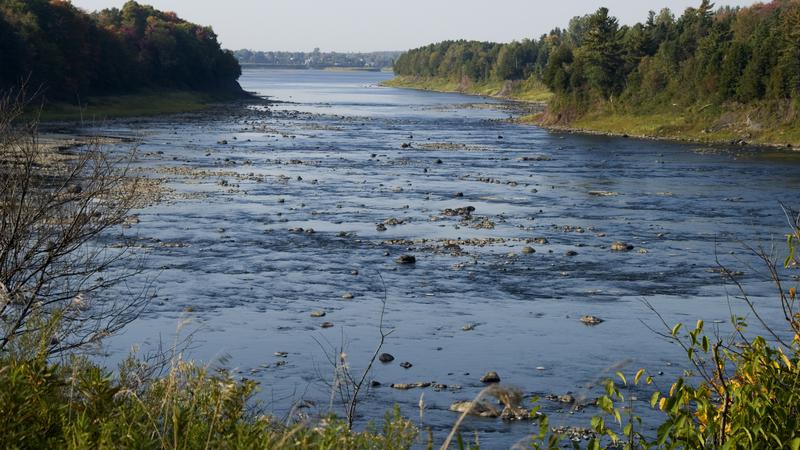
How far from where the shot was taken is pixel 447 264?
31516mm

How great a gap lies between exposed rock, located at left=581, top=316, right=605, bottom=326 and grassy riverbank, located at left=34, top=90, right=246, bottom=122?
2704 inches

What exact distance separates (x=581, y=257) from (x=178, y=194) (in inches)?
847

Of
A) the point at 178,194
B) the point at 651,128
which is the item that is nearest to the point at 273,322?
the point at 178,194

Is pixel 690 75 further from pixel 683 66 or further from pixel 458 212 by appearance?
pixel 458 212

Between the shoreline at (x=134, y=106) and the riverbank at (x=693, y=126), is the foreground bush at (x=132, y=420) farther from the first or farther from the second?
the shoreline at (x=134, y=106)

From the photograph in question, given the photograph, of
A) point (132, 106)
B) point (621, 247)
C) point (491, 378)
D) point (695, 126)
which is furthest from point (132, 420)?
point (132, 106)

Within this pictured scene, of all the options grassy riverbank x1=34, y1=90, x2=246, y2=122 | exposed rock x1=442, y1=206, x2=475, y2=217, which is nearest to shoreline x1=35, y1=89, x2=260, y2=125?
grassy riverbank x1=34, y1=90, x2=246, y2=122

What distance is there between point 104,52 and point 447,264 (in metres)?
103

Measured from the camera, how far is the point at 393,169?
59.6 metres

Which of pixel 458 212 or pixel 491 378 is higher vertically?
pixel 491 378

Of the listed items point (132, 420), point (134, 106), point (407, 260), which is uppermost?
point (132, 420)

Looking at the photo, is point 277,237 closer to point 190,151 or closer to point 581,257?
point 581,257

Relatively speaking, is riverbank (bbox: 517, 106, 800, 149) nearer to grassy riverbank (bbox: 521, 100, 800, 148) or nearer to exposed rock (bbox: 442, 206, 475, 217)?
grassy riverbank (bbox: 521, 100, 800, 148)

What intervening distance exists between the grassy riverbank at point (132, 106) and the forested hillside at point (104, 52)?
188 cm
